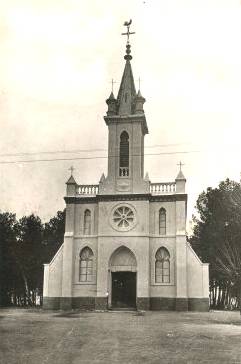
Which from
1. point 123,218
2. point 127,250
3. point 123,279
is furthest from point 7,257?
point 123,218

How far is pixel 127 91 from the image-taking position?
115 ft

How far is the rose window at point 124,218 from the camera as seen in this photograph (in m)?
31.4

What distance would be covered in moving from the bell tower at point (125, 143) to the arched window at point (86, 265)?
4179 mm

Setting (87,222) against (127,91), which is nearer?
(87,222)

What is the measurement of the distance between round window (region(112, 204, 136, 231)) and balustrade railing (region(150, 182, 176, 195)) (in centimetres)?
200

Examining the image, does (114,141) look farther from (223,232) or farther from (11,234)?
→ (11,234)

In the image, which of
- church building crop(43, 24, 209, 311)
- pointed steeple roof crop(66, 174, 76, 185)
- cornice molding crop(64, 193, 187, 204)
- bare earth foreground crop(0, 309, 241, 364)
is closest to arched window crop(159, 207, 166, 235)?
church building crop(43, 24, 209, 311)

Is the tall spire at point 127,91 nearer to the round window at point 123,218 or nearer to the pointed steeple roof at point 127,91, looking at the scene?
the pointed steeple roof at point 127,91

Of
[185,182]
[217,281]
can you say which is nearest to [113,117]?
[185,182]

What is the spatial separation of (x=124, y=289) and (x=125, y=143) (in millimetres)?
10037

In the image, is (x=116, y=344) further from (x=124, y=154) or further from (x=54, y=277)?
(x=124, y=154)

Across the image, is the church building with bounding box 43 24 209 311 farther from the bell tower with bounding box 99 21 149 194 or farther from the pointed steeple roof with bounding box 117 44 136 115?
the pointed steeple roof with bounding box 117 44 136 115

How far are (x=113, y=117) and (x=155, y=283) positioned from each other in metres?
11.8

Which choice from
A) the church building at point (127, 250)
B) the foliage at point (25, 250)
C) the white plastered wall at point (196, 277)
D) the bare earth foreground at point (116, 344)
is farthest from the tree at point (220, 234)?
the bare earth foreground at point (116, 344)
